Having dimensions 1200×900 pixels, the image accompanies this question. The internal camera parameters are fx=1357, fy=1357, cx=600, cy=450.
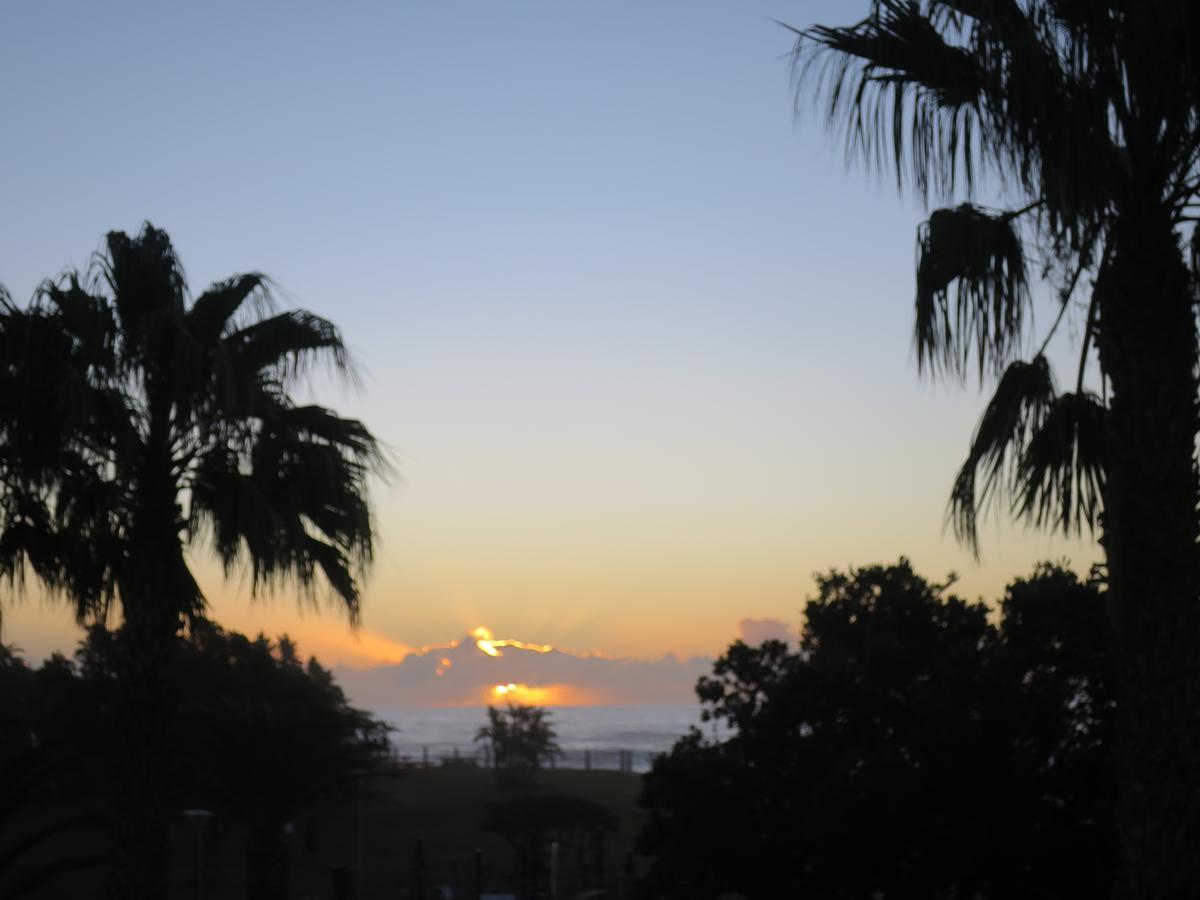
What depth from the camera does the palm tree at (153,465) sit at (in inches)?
552

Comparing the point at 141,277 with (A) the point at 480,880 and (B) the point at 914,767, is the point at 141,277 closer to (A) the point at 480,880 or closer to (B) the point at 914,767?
(B) the point at 914,767

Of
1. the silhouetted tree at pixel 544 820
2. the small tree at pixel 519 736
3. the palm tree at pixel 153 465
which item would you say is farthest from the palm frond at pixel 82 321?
the small tree at pixel 519 736

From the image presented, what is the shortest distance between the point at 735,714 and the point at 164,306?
9957 millimetres

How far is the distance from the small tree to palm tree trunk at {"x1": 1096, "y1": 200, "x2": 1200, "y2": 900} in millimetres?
63555

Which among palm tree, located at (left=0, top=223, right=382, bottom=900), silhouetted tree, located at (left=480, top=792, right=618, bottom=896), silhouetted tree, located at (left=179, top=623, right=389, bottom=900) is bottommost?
silhouetted tree, located at (left=480, top=792, right=618, bottom=896)

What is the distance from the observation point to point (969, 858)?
16844mm

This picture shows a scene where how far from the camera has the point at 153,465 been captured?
1480 cm

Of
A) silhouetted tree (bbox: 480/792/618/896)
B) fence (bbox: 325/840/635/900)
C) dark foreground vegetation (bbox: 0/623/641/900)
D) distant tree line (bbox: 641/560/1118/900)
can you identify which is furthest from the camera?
silhouetted tree (bbox: 480/792/618/896)

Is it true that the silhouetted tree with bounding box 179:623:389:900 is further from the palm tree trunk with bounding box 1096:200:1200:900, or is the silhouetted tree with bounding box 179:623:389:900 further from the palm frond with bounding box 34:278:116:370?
the palm tree trunk with bounding box 1096:200:1200:900

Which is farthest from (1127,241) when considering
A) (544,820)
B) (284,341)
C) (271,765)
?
(544,820)

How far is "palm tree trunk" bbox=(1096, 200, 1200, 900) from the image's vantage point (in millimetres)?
8094

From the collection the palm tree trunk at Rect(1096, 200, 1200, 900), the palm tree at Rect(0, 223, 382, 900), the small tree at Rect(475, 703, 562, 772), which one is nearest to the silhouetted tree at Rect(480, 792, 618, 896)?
the palm tree at Rect(0, 223, 382, 900)

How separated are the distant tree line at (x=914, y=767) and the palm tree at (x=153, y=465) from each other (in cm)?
628

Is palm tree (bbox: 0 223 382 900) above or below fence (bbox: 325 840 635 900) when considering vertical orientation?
above
